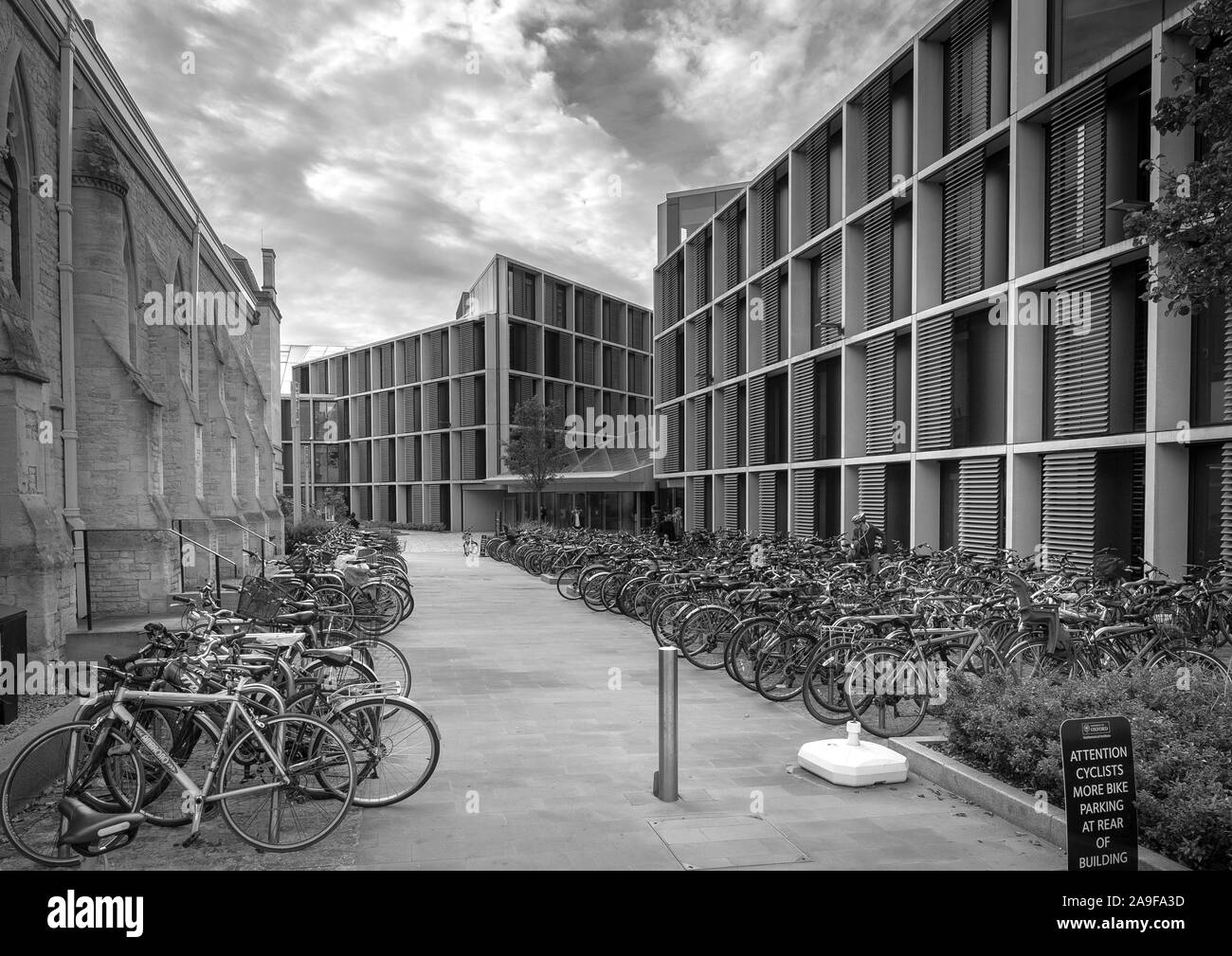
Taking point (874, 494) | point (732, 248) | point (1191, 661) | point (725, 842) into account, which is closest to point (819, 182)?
point (732, 248)

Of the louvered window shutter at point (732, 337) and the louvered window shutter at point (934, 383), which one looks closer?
the louvered window shutter at point (934, 383)

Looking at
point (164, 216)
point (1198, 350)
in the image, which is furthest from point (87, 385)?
point (1198, 350)

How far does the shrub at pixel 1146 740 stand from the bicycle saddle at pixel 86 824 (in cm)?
437

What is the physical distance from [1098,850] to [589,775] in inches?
115

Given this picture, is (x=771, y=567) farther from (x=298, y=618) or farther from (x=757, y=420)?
(x=757, y=420)

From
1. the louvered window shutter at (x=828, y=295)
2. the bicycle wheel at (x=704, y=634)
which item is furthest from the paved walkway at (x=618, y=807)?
the louvered window shutter at (x=828, y=295)

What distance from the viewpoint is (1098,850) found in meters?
3.30

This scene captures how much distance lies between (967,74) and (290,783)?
15.3 meters

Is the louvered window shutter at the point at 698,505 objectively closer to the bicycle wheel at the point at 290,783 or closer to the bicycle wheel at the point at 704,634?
the bicycle wheel at the point at 704,634

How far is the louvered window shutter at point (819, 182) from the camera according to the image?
19.7m

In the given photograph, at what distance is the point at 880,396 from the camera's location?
56.4ft

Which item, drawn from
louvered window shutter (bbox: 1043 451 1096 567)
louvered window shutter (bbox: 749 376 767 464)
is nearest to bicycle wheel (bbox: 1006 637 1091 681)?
louvered window shutter (bbox: 1043 451 1096 567)

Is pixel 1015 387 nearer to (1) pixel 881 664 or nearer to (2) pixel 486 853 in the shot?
(1) pixel 881 664

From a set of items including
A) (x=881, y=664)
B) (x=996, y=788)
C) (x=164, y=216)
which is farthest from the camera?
(x=164, y=216)
